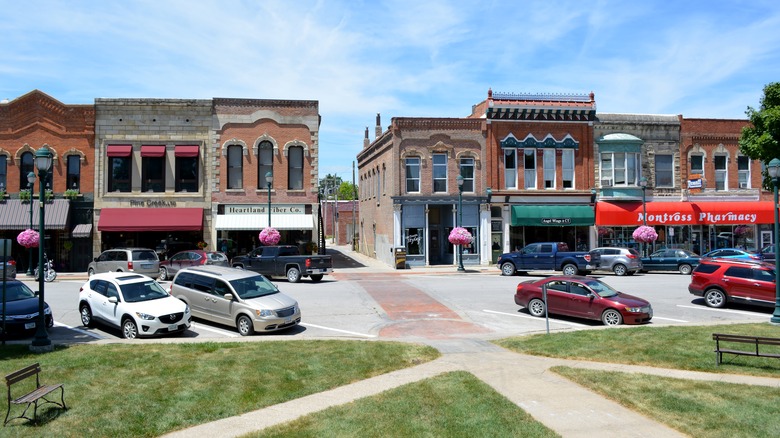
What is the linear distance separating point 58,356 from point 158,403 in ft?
15.1

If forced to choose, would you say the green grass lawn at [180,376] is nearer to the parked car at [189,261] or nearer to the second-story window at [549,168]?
the parked car at [189,261]

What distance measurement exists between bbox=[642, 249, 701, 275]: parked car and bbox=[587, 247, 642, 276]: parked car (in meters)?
1.31

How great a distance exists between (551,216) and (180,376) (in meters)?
30.8

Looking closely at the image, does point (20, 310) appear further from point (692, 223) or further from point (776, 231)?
point (692, 223)

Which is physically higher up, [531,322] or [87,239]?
[87,239]

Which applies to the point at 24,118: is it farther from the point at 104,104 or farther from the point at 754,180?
the point at 754,180

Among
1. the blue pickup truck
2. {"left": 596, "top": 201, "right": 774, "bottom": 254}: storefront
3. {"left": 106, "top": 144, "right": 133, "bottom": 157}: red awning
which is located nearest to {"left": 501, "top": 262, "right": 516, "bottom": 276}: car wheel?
the blue pickup truck

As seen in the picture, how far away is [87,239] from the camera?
34594 millimetres

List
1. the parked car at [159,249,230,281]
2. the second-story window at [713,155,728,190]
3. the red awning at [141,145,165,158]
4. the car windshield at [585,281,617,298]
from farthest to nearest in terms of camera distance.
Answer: the second-story window at [713,155,728,190], the red awning at [141,145,165,158], the parked car at [159,249,230,281], the car windshield at [585,281,617,298]

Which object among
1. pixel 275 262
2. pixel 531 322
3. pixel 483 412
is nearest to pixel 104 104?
pixel 275 262

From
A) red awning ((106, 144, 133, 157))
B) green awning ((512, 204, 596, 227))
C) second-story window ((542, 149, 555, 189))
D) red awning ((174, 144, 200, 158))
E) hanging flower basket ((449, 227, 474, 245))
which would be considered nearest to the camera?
hanging flower basket ((449, 227, 474, 245))

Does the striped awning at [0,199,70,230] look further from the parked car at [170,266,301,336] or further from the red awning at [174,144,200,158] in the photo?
the parked car at [170,266,301,336]

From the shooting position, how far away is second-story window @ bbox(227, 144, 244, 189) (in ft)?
118

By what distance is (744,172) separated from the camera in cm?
4047
